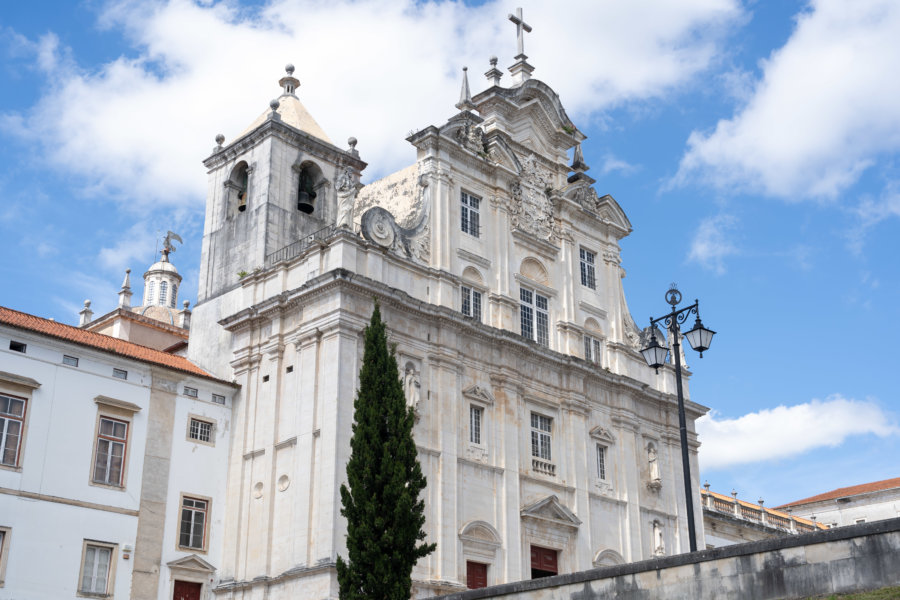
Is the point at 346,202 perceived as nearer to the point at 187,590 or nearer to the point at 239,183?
the point at 239,183

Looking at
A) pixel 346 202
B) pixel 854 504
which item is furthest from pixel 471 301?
pixel 854 504

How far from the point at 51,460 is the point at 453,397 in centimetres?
1163

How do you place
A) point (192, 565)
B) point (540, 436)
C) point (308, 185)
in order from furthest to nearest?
point (308, 185), point (540, 436), point (192, 565)

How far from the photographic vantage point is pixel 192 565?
95.4 feet

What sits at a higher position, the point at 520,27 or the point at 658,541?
the point at 520,27

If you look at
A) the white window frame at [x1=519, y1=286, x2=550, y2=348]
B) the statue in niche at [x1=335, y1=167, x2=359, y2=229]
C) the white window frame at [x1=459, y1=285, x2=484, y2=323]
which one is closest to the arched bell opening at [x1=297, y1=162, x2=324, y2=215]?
the statue in niche at [x1=335, y1=167, x2=359, y2=229]

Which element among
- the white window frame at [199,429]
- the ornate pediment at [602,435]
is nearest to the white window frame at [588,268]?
the ornate pediment at [602,435]

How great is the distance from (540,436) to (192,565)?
12.1 m

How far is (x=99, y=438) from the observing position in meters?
28.0

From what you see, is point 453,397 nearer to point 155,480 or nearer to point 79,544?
point 155,480

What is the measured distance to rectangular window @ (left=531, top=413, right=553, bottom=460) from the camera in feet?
112

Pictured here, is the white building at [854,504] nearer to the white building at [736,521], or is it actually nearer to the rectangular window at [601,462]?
the white building at [736,521]

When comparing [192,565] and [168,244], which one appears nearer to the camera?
[192,565]

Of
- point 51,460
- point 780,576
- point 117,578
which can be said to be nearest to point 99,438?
point 51,460
